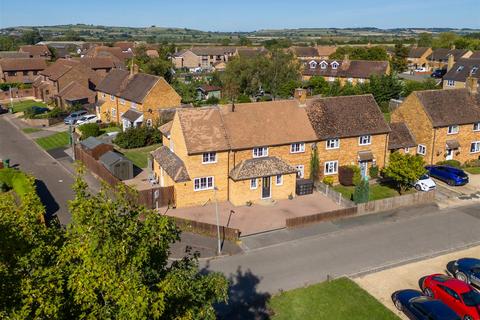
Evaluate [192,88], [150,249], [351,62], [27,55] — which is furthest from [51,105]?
[150,249]

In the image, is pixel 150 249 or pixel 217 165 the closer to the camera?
pixel 150 249

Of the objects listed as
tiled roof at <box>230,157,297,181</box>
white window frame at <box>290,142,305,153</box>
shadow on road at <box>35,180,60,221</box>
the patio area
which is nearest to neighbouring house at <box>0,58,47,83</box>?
shadow on road at <box>35,180,60,221</box>

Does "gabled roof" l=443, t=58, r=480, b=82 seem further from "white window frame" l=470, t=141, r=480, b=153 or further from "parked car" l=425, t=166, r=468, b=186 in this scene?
"parked car" l=425, t=166, r=468, b=186

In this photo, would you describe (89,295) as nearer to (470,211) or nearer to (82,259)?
(82,259)

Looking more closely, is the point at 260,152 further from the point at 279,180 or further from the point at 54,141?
the point at 54,141

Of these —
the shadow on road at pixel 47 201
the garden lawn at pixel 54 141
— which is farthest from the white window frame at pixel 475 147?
the garden lawn at pixel 54 141

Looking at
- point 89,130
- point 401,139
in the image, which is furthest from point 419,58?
point 89,130
